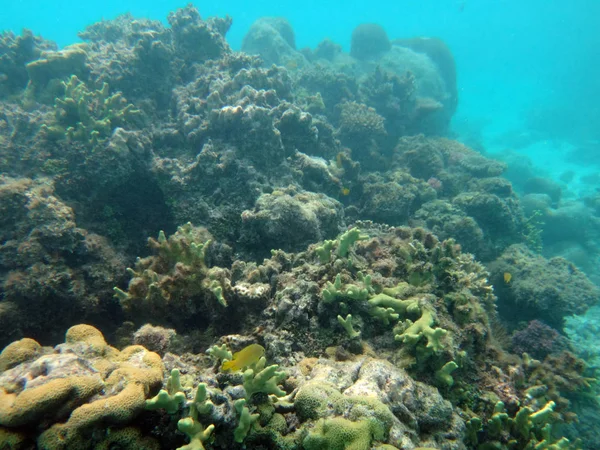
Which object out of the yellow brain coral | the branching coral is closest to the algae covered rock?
the yellow brain coral

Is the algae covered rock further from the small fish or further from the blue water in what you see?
the blue water

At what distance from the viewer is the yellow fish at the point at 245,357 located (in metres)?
2.69

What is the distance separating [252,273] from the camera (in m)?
4.62

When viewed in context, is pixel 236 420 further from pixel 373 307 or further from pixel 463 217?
pixel 463 217

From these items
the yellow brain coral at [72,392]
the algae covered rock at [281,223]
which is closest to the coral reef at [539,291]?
the algae covered rock at [281,223]

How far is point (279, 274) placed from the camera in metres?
4.72

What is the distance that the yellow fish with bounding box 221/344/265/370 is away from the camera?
8.83 ft

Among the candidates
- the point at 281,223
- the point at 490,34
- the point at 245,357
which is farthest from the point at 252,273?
the point at 490,34

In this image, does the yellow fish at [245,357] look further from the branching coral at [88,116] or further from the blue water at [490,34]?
the blue water at [490,34]

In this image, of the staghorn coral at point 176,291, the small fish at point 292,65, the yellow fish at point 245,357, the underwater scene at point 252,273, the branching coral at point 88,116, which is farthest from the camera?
the small fish at point 292,65

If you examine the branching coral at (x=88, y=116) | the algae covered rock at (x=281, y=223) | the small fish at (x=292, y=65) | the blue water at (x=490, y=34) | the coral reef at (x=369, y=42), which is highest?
the blue water at (x=490, y=34)

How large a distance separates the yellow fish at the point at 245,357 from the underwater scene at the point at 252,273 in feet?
0.04

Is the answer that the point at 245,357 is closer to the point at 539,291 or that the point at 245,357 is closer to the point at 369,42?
the point at 539,291

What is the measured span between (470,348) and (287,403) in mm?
2781
